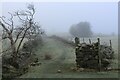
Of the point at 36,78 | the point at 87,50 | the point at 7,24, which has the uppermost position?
the point at 7,24

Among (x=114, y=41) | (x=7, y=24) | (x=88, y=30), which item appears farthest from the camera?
(x=88, y=30)

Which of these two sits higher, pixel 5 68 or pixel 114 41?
pixel 114 41

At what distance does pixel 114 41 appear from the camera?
1292 inches

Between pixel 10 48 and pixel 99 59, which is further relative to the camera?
pixel 10 48

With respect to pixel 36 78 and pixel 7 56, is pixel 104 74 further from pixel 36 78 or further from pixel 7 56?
pixel 7 56

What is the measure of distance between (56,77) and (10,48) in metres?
7.69

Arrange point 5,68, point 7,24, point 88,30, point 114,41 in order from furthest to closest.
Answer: point 88,30
point 114,41
point 7,24
point 5,68

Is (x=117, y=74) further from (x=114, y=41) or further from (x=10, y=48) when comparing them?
(x=114, y=41)

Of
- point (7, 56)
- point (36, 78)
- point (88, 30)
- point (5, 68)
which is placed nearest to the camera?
point (36, 78)

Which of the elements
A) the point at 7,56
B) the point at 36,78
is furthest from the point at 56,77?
the point at 7,56

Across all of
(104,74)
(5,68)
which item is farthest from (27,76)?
(104,74)

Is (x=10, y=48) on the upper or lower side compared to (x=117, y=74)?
upper

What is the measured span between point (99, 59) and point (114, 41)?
13.8 m

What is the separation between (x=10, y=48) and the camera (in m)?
23.3
